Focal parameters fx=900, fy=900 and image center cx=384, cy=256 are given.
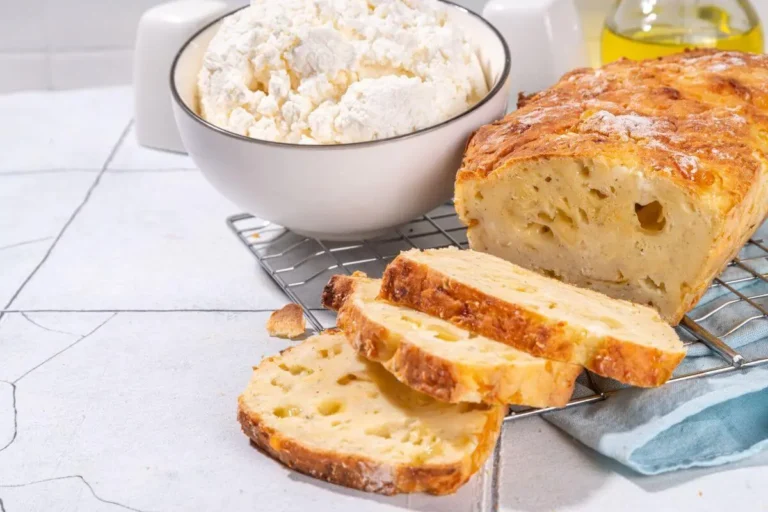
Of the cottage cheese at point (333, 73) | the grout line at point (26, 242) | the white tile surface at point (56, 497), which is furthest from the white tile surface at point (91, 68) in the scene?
the white tile surface at point (56, 497)

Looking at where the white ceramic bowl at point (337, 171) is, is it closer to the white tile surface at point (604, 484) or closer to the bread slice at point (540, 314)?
the bread slice at point (540, 314)

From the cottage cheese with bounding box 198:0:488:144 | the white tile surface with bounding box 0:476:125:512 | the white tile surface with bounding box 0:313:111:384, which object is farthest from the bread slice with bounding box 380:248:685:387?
the white tile surface with bounding box 0:313:111:384

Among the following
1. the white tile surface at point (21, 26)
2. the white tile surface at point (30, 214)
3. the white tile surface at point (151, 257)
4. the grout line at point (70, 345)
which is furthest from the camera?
the white tile surface at point (21, 26)

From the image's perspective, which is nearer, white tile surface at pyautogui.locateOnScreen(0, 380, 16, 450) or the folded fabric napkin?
the folded fabric napkin

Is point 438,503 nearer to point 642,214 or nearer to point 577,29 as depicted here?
point 642,214

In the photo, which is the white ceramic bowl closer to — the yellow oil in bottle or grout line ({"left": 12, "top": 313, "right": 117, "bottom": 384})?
grout line ({"left": 12, "top": 313, "right": 117, "bottom": 384})

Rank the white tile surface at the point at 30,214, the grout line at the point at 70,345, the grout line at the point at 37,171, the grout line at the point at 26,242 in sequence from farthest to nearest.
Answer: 1. the grout line at the point at 37,171
2. the grout line at the point at 26,242
3. the white tile surface at the point at 30,214
4. the grout line at the point at 70,345
